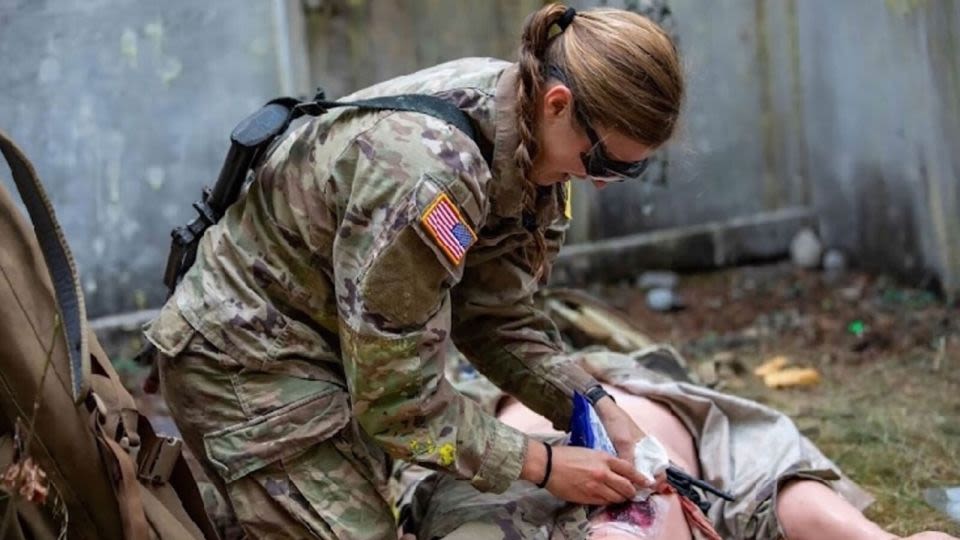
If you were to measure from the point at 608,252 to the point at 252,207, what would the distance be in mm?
3943

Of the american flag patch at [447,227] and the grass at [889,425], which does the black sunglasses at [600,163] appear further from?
the grass at [889,425]

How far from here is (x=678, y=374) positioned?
151 inches

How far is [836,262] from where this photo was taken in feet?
20.4

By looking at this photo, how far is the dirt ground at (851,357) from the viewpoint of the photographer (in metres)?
3.59

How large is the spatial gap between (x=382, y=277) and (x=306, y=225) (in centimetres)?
26

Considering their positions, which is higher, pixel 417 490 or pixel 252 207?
pixel 252 207

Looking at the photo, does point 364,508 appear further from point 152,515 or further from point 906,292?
point 906,292

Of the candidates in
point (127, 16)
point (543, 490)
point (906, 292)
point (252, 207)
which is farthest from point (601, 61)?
point (906, 292)

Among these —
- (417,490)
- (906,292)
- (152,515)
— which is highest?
(152,515)

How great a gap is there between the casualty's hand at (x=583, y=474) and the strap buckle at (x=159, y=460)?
0.65 m

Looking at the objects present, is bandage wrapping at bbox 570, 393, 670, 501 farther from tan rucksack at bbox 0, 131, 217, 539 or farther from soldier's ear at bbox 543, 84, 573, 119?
tan rucksack at bbox 0, 131, 217, 539

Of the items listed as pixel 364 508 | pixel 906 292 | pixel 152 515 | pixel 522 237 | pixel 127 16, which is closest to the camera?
pixel 152 515

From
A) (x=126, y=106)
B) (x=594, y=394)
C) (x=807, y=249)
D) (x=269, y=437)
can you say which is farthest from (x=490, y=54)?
(x=269, y=437)

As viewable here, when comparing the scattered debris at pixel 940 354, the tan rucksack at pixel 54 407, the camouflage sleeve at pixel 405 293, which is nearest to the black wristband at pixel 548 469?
the camouflage sleeve at pixel 405 293
